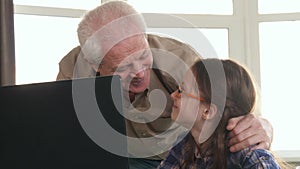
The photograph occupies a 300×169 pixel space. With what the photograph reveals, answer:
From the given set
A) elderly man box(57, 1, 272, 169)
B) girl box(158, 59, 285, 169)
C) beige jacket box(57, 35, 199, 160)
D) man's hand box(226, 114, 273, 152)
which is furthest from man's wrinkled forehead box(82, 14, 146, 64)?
man's hand box(226, 114, 273, 152)

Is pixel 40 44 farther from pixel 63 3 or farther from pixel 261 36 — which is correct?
pixel 261 36

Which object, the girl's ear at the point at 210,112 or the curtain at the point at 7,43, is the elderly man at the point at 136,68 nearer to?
the girl's ear at the point at 210,112

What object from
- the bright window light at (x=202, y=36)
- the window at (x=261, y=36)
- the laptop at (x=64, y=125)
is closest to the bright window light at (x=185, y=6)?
the window at (x=261, y=36)

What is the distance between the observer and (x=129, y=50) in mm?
1709

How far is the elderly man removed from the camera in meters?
1.71

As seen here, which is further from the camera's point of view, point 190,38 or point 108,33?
point 190,38

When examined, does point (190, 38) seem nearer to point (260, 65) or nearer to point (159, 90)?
point (260, 65)

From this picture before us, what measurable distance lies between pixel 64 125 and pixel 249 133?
25.6 inches

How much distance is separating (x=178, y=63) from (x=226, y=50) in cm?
154

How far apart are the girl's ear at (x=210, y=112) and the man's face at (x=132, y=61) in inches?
10.0

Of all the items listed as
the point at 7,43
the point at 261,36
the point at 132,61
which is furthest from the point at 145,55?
the point at 261,36

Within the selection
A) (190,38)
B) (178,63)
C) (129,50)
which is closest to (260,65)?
(190,38)

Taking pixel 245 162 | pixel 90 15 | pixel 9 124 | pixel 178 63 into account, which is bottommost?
pixel 245 162

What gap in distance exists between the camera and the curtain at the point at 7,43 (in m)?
2.63
